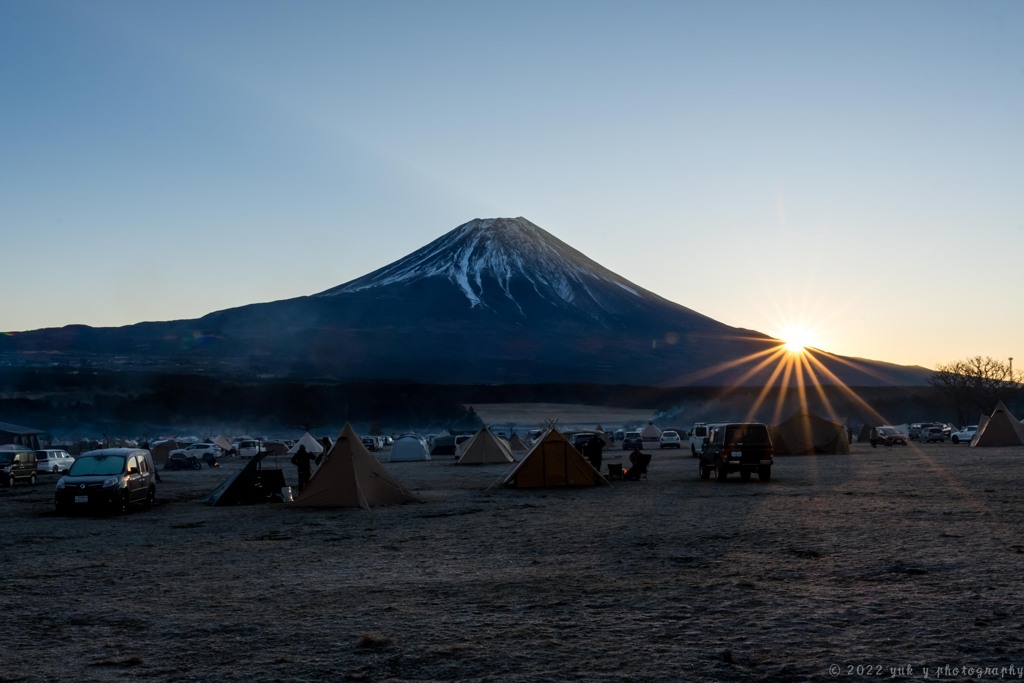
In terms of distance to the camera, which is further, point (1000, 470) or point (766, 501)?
point (1000, 470)

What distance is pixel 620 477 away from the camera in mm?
33875

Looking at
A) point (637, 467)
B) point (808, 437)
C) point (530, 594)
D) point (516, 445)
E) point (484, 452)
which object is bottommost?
point (516, 445)

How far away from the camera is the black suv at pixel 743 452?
31188 millimetres

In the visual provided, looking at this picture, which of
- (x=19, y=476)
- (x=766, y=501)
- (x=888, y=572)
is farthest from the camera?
(x=19, y=476)

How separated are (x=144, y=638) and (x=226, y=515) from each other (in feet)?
46.2

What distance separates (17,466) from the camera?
37562mm

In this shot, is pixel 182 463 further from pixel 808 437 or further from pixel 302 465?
pixel 808 437

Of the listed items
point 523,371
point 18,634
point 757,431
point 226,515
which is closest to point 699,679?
point 18,634

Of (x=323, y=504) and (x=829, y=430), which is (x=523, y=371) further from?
(x=323, y=504)

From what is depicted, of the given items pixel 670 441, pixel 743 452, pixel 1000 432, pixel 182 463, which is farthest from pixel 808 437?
pixel 182 463

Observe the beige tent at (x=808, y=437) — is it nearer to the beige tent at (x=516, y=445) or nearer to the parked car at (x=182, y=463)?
the beige tent at (x=516, y=445)

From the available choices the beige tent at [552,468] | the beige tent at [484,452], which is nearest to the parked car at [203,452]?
the beige tent at [484,452]

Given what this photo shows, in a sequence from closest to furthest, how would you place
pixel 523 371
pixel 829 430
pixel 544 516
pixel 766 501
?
pixel 544 516 < pixel 766 501 < pixel 829 430 < pixel 523 371

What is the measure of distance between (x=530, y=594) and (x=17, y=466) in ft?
104
